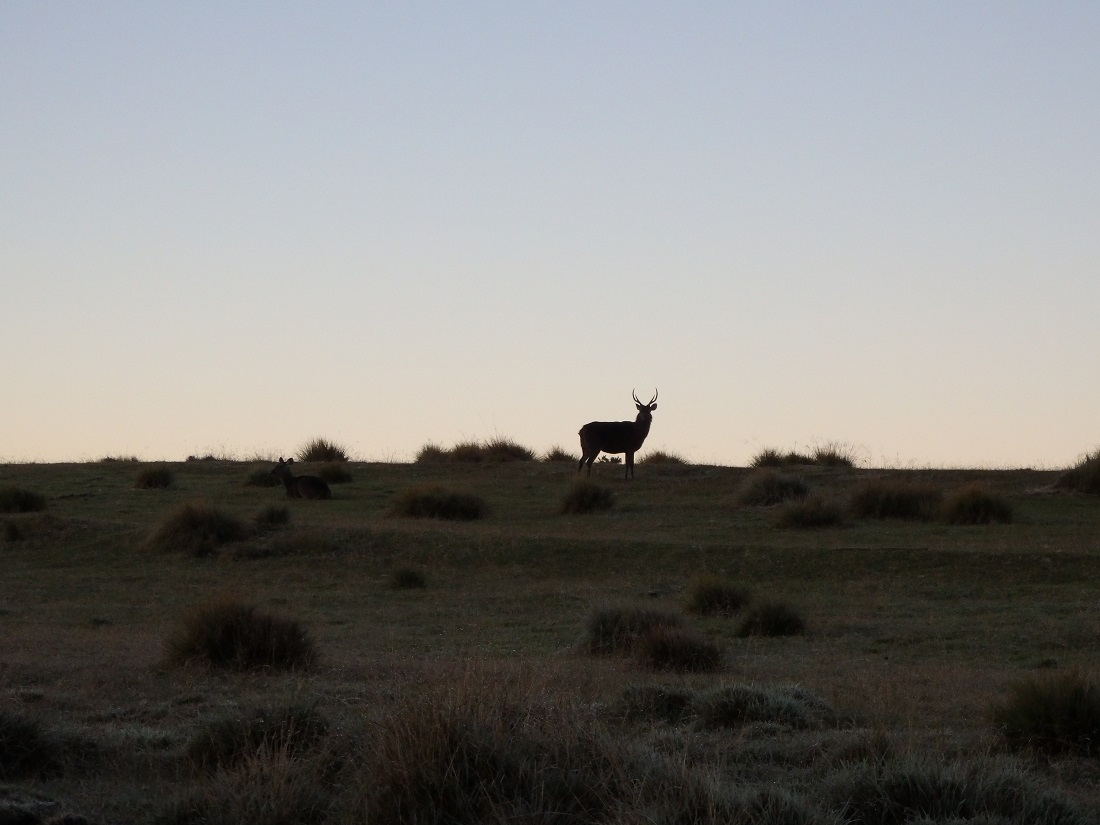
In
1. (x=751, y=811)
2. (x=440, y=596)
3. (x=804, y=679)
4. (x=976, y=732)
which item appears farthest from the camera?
(x=440, y=596)

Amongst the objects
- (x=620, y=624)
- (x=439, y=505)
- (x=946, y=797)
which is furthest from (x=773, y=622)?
(x=439, y=505)

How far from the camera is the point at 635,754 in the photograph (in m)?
6.66

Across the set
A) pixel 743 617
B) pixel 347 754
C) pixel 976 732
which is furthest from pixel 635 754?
pixel 743 617

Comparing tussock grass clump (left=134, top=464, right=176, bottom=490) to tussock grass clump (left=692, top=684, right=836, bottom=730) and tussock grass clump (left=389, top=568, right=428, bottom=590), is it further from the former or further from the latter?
tussock grass clump (left=692, top=684, right=836, bottom=730)

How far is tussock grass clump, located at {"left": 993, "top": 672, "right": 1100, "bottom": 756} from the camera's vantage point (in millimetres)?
8188

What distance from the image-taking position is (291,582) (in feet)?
66.7

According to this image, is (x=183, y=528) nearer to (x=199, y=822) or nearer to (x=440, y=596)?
(x=440, y=596)

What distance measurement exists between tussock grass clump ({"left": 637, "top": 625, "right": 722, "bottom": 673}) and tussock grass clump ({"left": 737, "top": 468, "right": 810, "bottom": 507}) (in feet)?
47.3

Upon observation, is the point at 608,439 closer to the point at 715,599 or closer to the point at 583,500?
the point at 583,500

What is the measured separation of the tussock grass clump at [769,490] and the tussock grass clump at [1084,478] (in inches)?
213

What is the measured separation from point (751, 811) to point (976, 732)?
343 cm

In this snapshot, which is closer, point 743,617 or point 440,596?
point 743,617

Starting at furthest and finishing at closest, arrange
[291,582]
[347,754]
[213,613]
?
[291,582] < [213,613] < [347,754]

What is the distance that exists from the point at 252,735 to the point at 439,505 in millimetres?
19089
